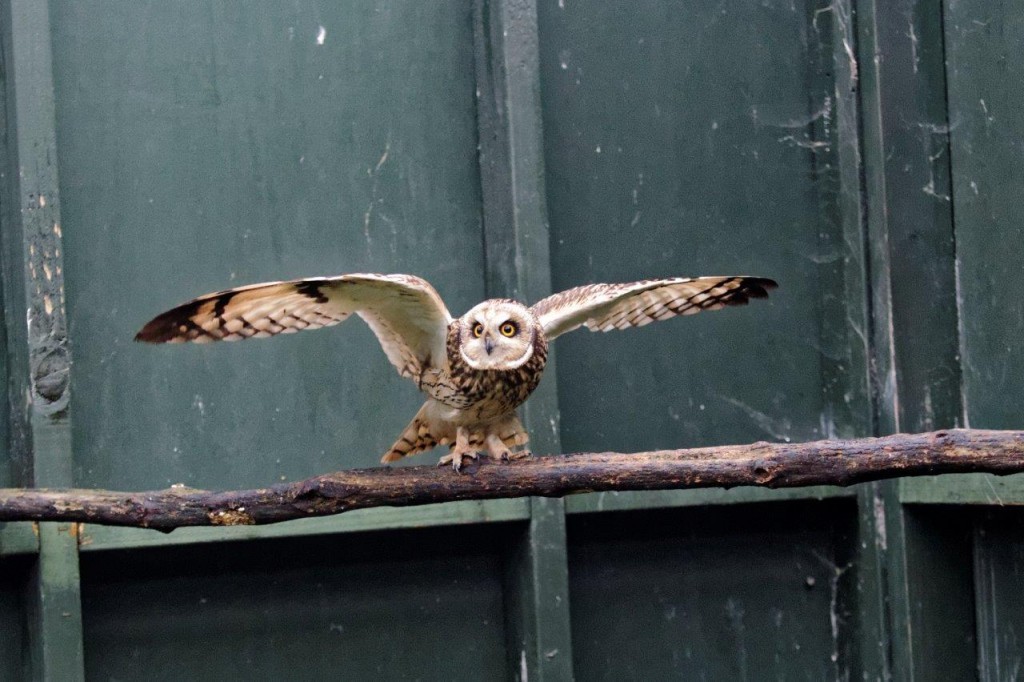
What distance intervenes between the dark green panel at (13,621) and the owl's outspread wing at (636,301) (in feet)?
5.03

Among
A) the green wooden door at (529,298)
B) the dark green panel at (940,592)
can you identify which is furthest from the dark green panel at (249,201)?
the dark green panel at (940,592)

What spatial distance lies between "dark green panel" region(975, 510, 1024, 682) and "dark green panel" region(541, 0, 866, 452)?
520mm

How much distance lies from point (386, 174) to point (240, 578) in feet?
4.19

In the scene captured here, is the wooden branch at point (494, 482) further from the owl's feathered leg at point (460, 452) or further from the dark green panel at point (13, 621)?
the dark green panel at point (13, 621)

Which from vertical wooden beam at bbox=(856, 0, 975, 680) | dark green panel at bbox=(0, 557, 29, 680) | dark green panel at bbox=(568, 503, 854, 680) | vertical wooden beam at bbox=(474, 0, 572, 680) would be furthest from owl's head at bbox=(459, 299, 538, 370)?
vertical wooden beam at bbox=(856, 0, 975, 680)

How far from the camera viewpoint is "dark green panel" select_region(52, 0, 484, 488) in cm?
341

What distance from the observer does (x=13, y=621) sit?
3.25 m

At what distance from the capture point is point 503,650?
380 centimetres

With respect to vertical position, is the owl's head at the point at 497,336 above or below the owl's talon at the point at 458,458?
above

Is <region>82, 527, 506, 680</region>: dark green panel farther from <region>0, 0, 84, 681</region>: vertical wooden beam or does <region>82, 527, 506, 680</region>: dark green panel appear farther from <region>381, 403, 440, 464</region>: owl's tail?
<region>381, 403, 440, 464</region>: owl's tail

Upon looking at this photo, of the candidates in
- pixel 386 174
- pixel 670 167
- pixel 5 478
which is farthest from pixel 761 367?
pixel 5 478

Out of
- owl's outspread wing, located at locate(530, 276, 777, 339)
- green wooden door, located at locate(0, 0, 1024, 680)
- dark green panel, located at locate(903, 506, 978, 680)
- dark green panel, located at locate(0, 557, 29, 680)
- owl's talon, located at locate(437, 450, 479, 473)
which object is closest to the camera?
owl's talon, located at locate(437, 450, 479, 473)

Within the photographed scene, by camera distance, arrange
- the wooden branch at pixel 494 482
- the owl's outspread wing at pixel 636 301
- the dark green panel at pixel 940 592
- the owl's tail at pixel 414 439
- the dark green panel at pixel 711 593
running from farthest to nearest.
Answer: the dark green panel at pixel 711 593, the dark green panel at pixel 940 592, the owl's tail at pixel 414 439, the owl's outspread wing at pixel 636 301, the wooden branch at pixel 494 482

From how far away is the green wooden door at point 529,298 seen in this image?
11.1 feet
